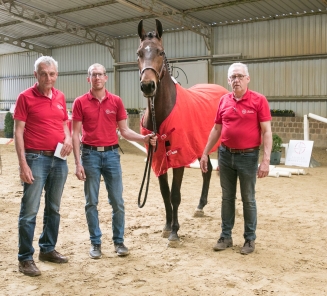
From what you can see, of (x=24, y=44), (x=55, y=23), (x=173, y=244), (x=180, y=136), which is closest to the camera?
(x=173, y=244)

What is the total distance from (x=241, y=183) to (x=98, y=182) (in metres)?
1.30

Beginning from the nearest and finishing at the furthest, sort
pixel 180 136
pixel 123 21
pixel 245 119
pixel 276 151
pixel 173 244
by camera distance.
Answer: pixel 245 119 < pixel 173 244 < pixel 180 136 < pixel 276 151 < pixel 123 21

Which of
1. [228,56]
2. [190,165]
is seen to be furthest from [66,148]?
[228,56]

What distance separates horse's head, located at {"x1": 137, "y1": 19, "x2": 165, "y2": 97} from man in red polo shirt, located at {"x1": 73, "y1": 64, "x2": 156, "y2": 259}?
0.33m

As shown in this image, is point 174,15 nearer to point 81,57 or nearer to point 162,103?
point 81,57

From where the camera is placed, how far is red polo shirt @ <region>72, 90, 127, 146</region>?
3.60 metres

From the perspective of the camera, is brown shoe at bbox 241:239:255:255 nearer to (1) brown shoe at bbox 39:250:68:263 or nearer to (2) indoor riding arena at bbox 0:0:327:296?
(2) indoor riding arena at bbox 0:0:327:296

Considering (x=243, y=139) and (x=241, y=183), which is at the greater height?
(x=243, y=139)

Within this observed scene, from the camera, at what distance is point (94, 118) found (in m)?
3.60

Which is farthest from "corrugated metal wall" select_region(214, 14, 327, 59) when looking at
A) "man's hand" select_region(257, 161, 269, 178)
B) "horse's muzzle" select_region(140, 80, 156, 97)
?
"horse's muzzle" select_region(140, 80, 156, 97)

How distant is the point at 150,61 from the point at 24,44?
19.5 meters

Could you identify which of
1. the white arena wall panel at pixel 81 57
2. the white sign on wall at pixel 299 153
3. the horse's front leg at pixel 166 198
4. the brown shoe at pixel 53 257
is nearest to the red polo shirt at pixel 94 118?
the horse's front leg at pixel 166 198

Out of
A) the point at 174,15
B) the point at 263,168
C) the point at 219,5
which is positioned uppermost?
the point at 174,15

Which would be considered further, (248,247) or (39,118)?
(248,247)
